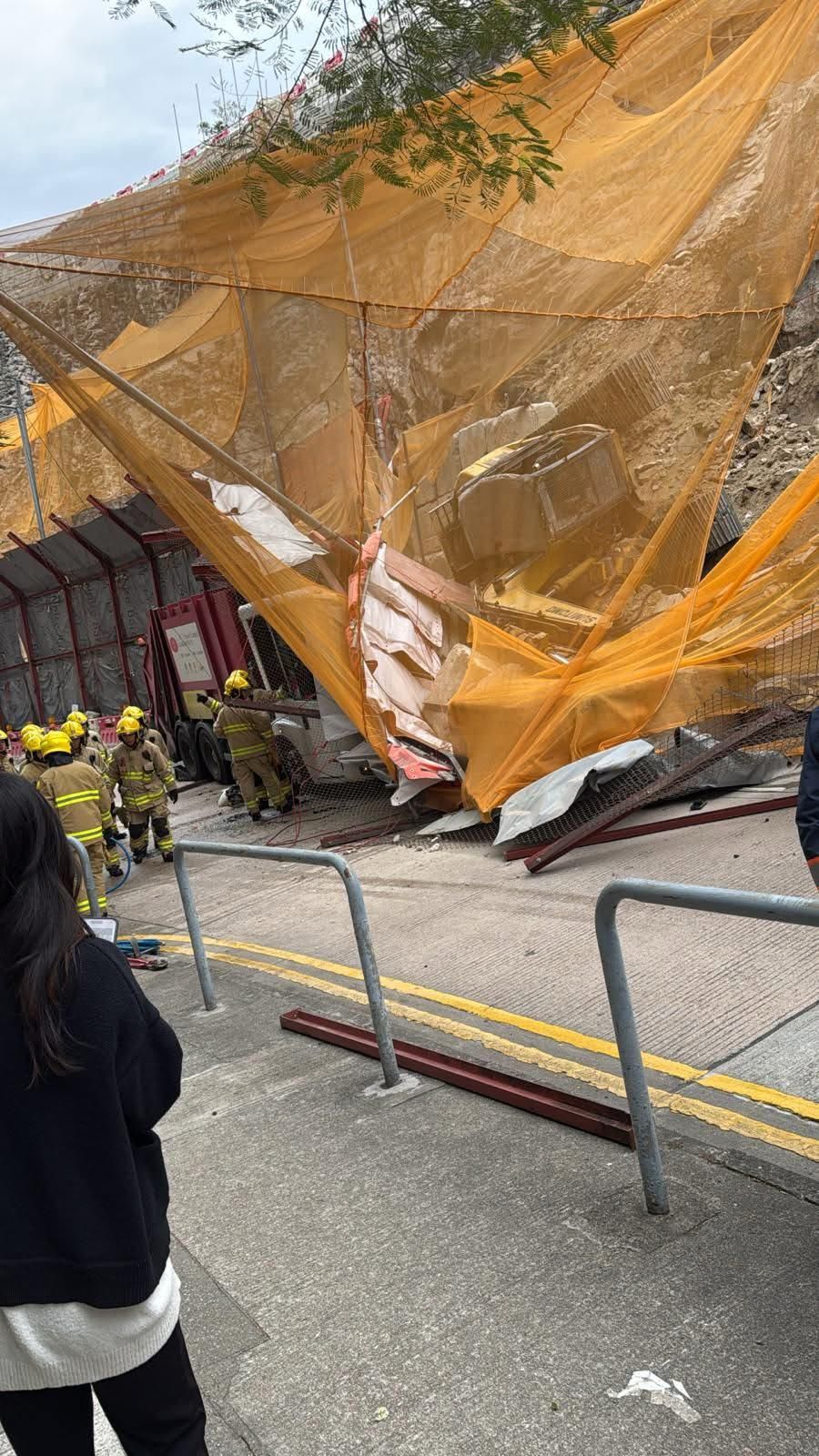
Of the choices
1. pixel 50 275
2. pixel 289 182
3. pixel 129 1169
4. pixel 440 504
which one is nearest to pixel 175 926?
pixel 440 504

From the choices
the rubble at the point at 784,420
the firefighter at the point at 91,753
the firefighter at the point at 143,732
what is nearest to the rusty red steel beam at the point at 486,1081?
the firefighter at the point at 91,753

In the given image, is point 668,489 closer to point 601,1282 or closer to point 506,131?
point 506,131

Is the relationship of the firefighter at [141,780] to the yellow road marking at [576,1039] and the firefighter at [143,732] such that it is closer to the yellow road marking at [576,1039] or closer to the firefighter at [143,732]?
the firefighter at [143,732]

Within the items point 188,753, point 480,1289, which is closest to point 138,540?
point 188,753

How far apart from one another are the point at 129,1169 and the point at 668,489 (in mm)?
7607

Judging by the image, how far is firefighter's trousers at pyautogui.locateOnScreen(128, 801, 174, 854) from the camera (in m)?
11.2

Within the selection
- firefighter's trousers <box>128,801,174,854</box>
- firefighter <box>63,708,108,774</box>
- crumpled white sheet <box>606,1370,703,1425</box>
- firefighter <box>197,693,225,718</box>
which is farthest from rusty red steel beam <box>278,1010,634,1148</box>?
firefighter <box>197,693,225,718</box>

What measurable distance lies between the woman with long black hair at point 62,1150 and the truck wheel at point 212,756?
13.7 meters

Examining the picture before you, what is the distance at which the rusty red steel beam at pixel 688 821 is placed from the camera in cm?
715

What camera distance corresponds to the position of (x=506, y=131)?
24.1 ft

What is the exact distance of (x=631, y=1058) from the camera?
293cm

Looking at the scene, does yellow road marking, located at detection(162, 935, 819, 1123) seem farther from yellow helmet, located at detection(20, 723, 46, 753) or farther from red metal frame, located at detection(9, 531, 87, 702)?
red metal frame, located at detection(9, 531, 87, 702)

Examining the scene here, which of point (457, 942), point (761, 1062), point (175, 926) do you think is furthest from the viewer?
point (175, 926)

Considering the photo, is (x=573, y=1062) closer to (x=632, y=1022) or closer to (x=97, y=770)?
(x=632, y=1022)
